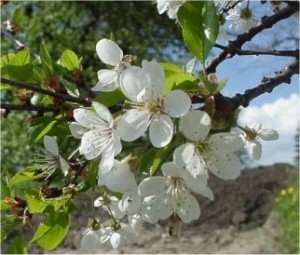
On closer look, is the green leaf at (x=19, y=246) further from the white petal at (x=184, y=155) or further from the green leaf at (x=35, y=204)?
the white petal at (x=184, y=155)

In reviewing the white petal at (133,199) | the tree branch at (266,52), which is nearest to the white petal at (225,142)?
the white petal at (133,199)

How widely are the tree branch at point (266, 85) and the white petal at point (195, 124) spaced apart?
2.9 inches

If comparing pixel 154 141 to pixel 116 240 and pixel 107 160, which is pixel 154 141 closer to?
pixel 107 160

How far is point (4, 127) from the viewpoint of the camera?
4.48 metres

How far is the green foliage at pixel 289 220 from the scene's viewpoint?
356 centimetres

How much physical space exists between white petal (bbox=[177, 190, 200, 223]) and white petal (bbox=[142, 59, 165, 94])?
0.16 metres

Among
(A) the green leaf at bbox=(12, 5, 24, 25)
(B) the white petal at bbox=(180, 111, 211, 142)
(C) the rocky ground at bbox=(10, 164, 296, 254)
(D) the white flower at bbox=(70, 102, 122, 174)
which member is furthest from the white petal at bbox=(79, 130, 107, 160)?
(C) the rocky ground at bbox=(10, 164, 296, 254)

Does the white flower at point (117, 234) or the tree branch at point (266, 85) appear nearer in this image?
the tree branch at point (266, 85)

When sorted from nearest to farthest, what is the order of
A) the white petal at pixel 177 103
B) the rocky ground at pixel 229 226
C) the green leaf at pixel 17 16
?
1. the white petal at pixel 177 103
2. the green leaf at pixel 17 16
3. the rocky ground at pixel 229 226

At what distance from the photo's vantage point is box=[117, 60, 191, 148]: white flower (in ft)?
2.00

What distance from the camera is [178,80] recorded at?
2.09ft

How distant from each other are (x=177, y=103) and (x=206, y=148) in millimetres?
61

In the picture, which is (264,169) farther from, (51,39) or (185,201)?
(185,201)

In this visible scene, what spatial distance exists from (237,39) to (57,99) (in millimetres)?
372
